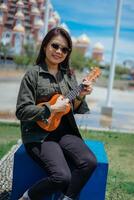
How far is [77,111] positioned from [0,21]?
14.7 m

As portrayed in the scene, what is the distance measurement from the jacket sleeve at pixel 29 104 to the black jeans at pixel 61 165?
23cm

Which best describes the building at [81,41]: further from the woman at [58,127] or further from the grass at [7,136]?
the woman at [58,127]

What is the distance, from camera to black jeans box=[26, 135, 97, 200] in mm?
3262

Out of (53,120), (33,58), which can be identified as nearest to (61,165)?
(53,120)

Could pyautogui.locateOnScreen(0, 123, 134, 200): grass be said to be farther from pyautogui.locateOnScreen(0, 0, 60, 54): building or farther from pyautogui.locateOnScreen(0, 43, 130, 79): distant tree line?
pyautogui.locateOnScreen(0, 43, 130, 79): distant tree line

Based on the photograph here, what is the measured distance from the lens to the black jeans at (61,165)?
10.7 feet

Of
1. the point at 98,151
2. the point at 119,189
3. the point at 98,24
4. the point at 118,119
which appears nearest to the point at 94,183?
the point at 98,151

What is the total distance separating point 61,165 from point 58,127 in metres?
0.38

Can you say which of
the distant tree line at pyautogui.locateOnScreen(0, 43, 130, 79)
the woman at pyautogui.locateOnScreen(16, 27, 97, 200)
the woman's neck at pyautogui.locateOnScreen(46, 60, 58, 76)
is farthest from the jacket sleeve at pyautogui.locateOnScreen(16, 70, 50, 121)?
the distant tree line at pyautogui.locateOnScreen(0, 43, 130, 79)

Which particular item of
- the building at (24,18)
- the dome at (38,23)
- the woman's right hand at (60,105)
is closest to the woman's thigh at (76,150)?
the woman's right hand at (60,105)

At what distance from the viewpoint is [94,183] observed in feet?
11.9

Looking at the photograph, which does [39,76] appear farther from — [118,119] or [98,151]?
[118,119]

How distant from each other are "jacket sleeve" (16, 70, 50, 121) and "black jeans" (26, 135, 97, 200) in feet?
0.76

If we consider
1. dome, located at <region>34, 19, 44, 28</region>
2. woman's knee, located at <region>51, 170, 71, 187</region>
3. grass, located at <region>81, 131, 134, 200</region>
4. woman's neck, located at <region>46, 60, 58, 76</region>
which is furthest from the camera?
dome, located at <region>34, 19, 44, 28</region>
